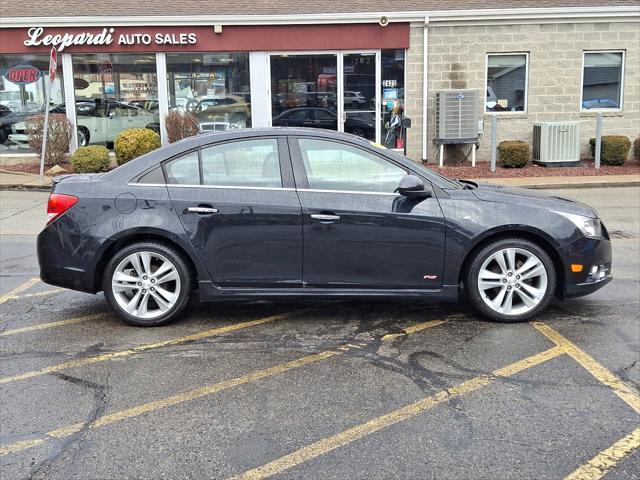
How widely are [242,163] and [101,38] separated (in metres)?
12.4

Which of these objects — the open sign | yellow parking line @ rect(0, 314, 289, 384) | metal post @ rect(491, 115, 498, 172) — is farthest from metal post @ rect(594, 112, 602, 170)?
the open sign

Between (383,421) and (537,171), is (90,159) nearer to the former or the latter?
(537,171)

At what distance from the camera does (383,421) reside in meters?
3.69

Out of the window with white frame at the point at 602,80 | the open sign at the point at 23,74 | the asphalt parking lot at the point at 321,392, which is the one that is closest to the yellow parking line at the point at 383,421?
the asphalt parking lot at the point at 321,392

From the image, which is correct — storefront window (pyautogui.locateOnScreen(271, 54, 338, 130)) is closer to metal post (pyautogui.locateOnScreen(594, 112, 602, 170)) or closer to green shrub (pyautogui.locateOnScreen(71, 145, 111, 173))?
green shrub (pyautogui.locateOnScreen(71, 145, 111, 173))

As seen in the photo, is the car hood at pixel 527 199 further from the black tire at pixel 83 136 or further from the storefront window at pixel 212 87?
the black tire at pixel 83 136

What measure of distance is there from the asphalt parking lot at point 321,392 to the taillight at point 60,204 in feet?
3.00

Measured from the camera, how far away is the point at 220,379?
14.0ft

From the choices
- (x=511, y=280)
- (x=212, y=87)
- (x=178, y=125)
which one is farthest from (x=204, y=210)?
(x=212, y=87)

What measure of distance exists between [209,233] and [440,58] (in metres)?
12.5

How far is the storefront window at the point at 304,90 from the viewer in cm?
1636

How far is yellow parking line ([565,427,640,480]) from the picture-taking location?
3.14m

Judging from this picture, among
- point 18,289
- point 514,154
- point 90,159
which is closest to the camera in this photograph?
point 18,289

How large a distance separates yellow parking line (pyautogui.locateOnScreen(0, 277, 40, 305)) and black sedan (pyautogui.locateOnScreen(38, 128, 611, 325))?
1.10 metres
